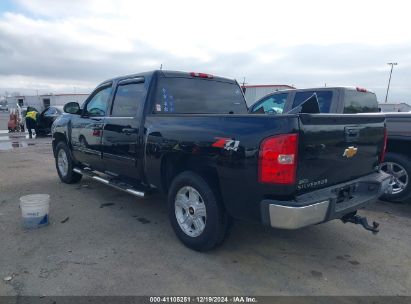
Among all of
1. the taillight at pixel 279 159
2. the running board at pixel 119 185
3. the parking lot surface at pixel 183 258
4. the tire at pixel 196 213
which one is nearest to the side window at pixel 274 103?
the parking lot surface at pixel 183 258

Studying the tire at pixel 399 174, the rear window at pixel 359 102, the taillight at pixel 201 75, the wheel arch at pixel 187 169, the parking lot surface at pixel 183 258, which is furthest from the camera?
the rear window at pixel 359 102

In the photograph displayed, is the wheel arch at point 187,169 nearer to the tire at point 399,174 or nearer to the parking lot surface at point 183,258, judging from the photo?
the parking lot surface at point 183,258

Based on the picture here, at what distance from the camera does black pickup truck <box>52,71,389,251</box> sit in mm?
2801

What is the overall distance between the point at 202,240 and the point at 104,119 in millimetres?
2476

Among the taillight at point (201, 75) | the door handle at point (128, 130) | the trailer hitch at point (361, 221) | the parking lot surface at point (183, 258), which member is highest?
the taillight at point (201, 75)

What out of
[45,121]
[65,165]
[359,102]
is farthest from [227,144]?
[45,121]

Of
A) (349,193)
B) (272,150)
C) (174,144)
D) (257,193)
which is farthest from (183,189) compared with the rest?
(349,193)

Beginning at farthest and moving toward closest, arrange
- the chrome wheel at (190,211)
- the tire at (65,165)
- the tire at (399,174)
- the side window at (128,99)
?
the tire at (65,165)
the tire at (399,174)
the side window at (128,99)
the chrome wheel at (190,211)

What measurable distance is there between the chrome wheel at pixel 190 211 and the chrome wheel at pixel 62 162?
3.61 metres

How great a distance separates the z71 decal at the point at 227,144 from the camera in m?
2.97

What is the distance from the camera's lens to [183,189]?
367 centimetres

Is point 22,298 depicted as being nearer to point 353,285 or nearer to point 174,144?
point 174,144

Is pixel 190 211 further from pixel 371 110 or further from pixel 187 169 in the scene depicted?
pixel 371 110

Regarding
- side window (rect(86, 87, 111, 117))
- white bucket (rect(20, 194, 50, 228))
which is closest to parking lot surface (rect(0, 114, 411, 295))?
white bucket (rect(20, 194, 50, 228))
